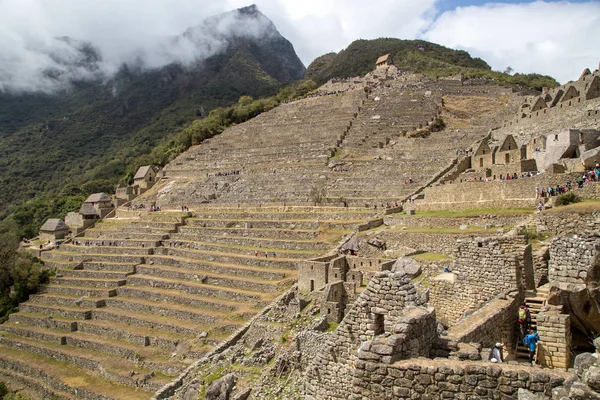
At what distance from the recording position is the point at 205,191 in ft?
113

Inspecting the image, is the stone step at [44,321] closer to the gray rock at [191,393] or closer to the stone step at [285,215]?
the stone step at [285,215]

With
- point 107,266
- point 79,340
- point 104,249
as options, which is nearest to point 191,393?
point 79,340

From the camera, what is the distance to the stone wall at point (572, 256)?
5.71 metres

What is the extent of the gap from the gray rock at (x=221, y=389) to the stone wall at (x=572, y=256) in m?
9.19

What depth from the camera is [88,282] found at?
2578 centimetres

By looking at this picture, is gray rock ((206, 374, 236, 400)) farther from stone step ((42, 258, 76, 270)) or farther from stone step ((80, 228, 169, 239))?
stone step ((42, 258, 76, 270))

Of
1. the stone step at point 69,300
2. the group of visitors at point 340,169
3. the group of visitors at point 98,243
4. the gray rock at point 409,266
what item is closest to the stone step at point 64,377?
the stone step at point 69,300

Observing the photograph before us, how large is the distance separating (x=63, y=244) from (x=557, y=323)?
34.0 meters

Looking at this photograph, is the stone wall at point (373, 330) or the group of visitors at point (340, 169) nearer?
the stone wall at point (373, 330)

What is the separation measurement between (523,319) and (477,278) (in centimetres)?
92

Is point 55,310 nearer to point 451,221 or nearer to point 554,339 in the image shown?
point 451,221

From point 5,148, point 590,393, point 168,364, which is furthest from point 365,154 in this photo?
point 5,148

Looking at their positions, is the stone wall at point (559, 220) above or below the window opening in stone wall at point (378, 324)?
above

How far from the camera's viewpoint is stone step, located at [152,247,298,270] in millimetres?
20375
